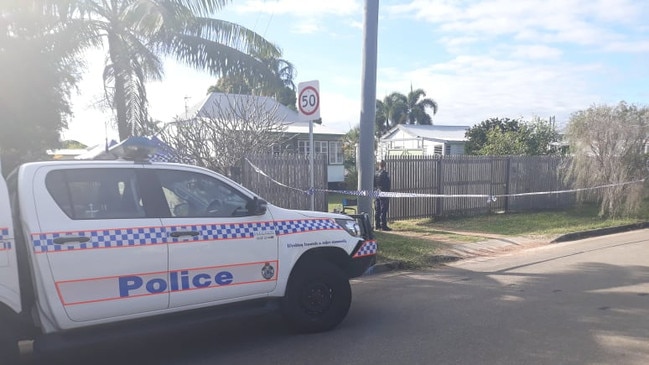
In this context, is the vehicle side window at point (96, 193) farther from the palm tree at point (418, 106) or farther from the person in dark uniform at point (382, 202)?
the palm tree at point (418, 106)

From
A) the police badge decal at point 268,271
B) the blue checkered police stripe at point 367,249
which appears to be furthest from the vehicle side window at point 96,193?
the blue checkered police stripe at point 367,249

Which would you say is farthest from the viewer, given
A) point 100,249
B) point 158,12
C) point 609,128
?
point 609,128

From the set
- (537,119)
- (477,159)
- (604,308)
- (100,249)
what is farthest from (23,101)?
(537,119)

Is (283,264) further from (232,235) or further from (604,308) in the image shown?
(604,308)

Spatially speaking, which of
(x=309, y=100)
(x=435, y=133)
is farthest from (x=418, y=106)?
(x=309, y=100)

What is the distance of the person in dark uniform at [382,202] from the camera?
506 inches

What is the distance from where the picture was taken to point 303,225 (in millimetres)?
5473

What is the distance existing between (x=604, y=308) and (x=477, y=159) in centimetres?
981

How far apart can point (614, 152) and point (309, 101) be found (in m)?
10.8

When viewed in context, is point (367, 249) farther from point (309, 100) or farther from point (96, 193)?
point (309, 100)

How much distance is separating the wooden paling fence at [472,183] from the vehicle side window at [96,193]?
969 cm

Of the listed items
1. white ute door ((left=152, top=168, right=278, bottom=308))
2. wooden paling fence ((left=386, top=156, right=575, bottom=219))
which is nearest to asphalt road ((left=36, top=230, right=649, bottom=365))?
white ute door ((left=152, top=168, right=278, bottom=308))

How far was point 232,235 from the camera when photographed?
4965mm

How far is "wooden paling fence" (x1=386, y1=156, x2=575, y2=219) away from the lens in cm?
Result: 1414
